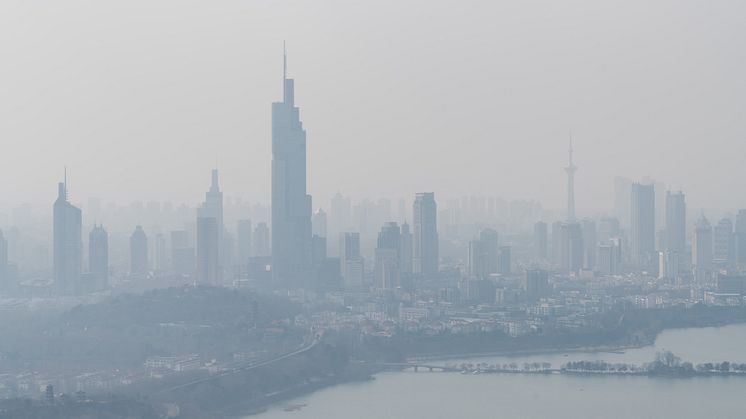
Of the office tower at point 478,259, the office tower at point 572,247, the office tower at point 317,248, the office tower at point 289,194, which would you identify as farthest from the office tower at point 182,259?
the office tower at point 572,247

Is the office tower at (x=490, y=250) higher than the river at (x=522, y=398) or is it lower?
higher

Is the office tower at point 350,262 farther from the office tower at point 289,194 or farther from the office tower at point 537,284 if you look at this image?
the office tower at point 537,284

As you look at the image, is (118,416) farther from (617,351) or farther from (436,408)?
(617,351)

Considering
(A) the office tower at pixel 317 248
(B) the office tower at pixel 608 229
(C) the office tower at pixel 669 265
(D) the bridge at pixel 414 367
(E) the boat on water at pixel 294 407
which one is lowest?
(E) the boat on water at pixel 294 407

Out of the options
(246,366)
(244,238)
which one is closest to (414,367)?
(246,366)

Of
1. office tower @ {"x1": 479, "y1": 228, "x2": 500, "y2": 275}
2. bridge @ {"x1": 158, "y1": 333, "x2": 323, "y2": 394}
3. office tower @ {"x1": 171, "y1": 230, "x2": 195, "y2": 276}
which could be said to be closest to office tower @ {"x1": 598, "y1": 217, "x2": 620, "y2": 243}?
office tower @ {"x1": 479, "y1": 228, "x2": 500, "y2": 275}

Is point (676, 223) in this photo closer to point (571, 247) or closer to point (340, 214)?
point (571, 247)
